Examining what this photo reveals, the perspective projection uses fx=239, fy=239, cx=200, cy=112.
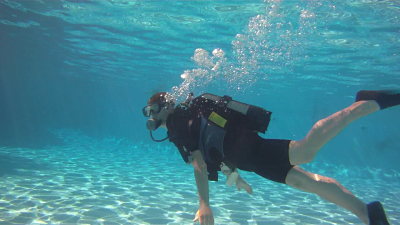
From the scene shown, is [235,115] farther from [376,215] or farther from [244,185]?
[376,215]

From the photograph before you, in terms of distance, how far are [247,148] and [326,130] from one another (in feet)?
3.73

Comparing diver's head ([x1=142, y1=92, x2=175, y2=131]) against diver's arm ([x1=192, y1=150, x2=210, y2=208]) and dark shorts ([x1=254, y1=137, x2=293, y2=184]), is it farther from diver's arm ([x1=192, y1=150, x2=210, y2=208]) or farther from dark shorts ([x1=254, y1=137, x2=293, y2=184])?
dark shorts ([x1=254, y1=137, x2=293, y2=184])

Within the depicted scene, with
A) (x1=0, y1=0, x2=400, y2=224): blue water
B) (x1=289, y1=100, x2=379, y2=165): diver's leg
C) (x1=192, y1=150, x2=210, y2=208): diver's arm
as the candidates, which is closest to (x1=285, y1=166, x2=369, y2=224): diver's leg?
(x1=289, y1=100, x2=379, y2=165): diver's leg

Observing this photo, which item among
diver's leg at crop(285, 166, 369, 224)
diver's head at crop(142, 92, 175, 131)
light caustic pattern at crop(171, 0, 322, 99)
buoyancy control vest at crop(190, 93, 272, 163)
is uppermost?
light caustic pattern at crop(171, 0, 322, 99)

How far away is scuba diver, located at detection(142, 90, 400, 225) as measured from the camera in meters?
3.35

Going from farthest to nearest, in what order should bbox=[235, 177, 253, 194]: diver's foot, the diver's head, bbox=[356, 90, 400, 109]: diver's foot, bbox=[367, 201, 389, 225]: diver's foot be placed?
bbox=[235, 177, 253, 194]: diver's foot
the diver's head
bbox=[356, 90, 400, 109]: diver's foot
bbox=[367, 201, 389, 225]: diver's foot

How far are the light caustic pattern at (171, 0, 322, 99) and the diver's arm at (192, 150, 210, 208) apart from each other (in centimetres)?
353

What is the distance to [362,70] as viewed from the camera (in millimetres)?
21891

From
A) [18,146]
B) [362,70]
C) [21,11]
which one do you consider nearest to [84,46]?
[21,11]

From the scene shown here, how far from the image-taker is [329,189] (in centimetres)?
333

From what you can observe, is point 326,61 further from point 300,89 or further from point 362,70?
point 300,89

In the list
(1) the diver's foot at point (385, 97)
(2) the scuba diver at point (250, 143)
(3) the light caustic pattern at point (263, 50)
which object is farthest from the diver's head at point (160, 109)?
(1) the diver's foot at point (385, 97)

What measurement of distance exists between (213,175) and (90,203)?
615 cm

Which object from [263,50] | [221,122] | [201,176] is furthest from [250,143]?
[263,50]
